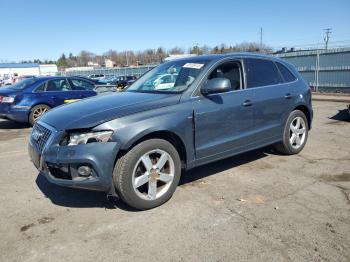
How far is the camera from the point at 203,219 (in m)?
3.73

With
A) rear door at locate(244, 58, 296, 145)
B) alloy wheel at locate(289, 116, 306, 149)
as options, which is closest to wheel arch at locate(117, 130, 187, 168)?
rear door at locate(244, 58, 296, 145)

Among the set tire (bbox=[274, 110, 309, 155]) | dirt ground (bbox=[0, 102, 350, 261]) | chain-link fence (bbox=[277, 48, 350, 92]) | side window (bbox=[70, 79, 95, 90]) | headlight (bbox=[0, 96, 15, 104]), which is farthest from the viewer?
chain-link fence (bbox=[277, 48, 350, 92])

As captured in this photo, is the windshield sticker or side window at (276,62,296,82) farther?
side window at (276,62,296,82)

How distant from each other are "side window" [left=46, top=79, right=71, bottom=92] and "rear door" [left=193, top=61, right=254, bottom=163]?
706 cm

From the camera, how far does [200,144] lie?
174 inches

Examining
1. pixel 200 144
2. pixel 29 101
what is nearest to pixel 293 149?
pixel 200 144

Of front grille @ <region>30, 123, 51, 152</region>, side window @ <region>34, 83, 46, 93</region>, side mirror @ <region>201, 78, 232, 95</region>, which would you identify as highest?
side mirror @ <region>201, 78, 232, 95</region>

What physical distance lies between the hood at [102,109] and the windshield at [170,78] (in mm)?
302

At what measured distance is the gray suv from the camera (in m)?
3.70

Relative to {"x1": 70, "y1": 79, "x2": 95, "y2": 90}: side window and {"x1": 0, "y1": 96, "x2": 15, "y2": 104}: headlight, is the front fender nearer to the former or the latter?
{"x1": 0, "y1": 96, "x2": 15, "y2": 104}: headlight

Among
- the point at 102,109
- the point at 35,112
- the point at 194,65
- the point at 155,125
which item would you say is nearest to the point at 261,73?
the point at 194,65

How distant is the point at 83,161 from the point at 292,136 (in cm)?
382

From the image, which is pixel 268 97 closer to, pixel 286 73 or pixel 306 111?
pixel 286 73

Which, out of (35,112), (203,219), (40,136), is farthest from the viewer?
(35,112)
